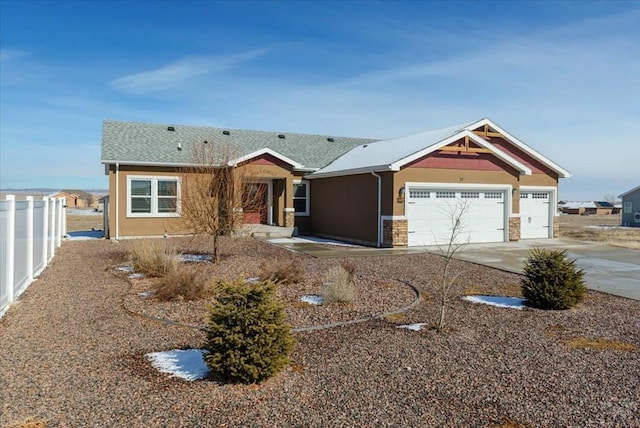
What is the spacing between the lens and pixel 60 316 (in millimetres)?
7598

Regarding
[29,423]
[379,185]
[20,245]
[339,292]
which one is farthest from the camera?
[379,185]

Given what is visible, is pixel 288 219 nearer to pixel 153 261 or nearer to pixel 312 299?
pixel 153 261

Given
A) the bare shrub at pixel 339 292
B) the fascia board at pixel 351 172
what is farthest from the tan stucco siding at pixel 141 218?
the bare shrub at pixel 339 292

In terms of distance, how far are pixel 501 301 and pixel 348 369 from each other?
191 inches

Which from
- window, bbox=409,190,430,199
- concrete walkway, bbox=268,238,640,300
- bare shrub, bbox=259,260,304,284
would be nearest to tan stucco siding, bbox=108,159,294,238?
concrete walkway, bbox=268,238,640,300

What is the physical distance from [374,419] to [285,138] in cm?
2350

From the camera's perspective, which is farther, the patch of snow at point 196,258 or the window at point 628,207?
the window at point 628,207

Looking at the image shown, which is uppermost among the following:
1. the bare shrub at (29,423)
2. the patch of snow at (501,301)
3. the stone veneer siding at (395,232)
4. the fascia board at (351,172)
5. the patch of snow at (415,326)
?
the fascia board at (351,172)

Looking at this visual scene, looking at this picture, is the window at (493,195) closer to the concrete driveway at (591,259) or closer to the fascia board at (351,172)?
the concrete driveway at (591,259)

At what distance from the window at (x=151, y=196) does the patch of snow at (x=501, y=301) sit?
14178 millimetres

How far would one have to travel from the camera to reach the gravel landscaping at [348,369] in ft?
13.8

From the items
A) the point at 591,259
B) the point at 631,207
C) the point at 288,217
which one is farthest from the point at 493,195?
the point at 631,207

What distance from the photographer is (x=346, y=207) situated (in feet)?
66.7

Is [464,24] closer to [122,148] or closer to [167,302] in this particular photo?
[167,302]
